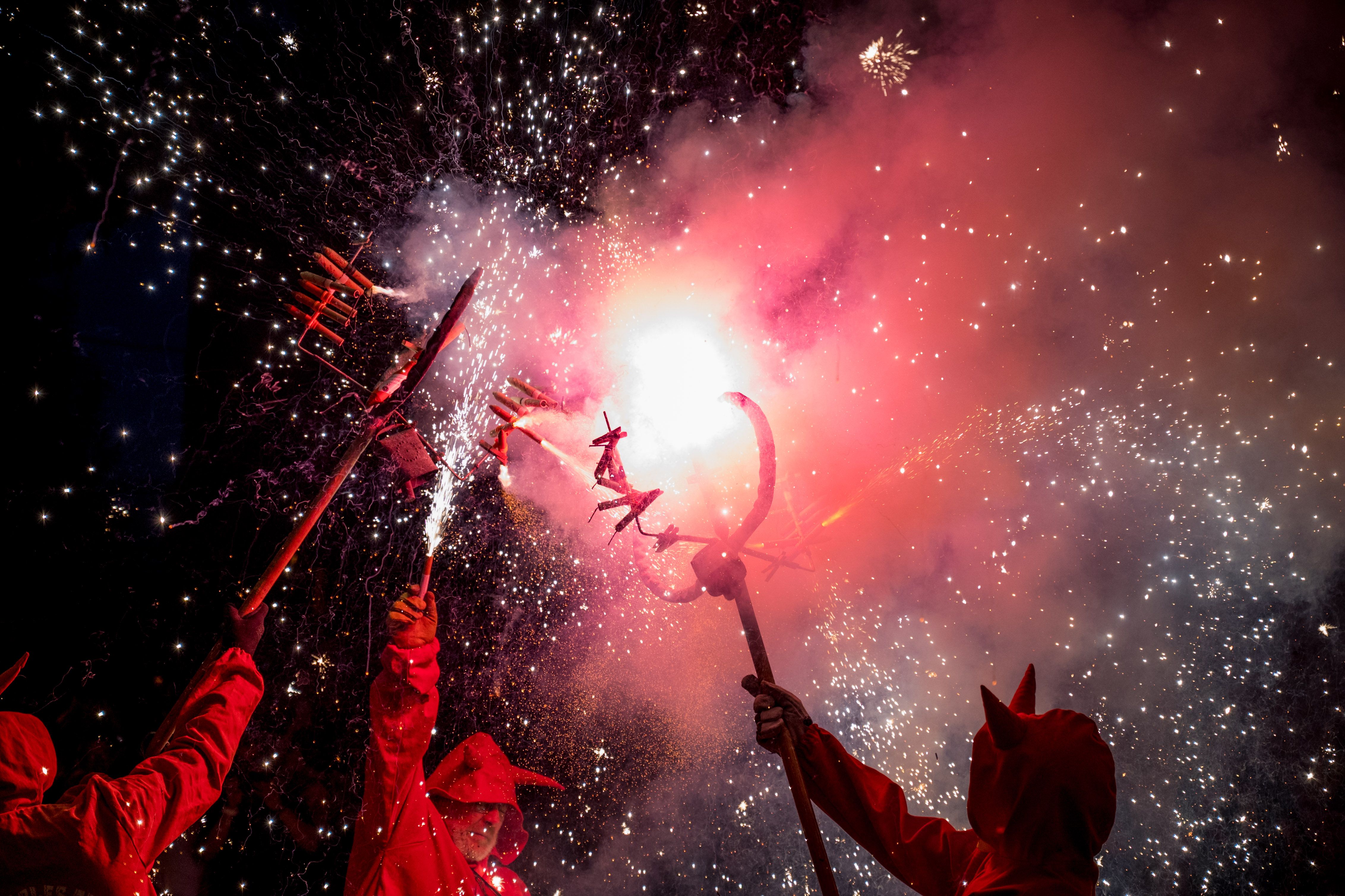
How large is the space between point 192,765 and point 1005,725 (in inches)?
129

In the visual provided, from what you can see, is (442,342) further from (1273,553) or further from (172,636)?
(1273,553)

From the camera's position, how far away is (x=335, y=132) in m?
4.21

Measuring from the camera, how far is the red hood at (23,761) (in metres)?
1.75

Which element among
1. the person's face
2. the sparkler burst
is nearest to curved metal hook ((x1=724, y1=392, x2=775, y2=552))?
the person's face

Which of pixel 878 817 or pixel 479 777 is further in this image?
pixel 479 777

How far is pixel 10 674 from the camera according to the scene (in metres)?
1.88

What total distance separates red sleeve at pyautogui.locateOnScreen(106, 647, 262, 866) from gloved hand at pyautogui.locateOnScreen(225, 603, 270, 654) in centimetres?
5

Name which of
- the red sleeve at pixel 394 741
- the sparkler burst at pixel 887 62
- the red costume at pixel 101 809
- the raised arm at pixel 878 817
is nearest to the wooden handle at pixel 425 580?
the red sleeve at pixel 394 741

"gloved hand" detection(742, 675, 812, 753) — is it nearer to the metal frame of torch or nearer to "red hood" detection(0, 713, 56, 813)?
the metal frame of torch

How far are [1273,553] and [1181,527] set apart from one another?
663mm

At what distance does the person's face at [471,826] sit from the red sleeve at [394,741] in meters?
0.69

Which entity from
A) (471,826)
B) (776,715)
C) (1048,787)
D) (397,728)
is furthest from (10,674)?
(1048,787)

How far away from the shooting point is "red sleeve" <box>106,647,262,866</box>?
73.6 inches

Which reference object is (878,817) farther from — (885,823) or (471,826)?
(471,826)
